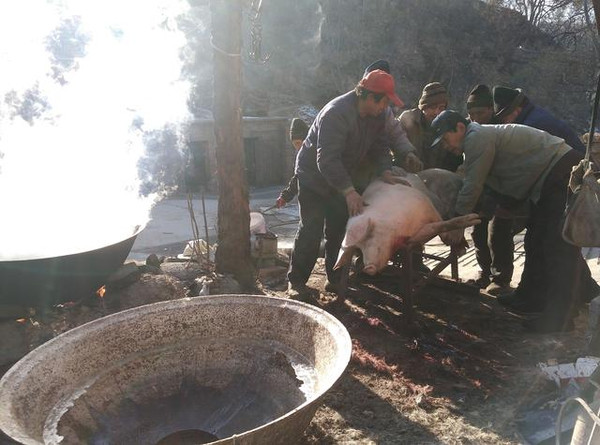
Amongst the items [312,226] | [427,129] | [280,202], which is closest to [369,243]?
[312,226]

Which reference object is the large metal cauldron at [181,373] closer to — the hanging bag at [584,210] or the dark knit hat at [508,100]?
the hanging bag at [584,210]

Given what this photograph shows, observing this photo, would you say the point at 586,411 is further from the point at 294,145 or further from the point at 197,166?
the point at 197,166

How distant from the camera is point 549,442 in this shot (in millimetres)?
2998

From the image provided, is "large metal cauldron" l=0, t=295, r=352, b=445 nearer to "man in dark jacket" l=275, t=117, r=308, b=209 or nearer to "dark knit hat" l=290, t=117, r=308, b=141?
"man in dark jacket" l=275, t=117, r=308, b=209

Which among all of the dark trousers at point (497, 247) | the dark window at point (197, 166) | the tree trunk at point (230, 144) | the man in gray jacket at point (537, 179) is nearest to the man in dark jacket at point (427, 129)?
the dark trousers at point (497, 247)

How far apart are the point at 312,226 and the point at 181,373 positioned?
245 cm

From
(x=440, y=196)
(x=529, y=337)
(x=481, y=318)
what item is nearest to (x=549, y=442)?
(x=529, y=337)

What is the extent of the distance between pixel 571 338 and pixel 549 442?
5.84ft

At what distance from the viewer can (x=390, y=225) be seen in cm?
420

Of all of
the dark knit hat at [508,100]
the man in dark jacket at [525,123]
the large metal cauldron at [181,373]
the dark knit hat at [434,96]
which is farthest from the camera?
the dark knit hat at [434,96]

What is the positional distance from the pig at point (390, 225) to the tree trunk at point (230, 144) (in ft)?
5.05

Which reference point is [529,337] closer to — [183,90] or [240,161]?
[240,161]

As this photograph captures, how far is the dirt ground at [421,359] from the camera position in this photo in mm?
3410

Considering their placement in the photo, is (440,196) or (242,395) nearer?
(242,395)
